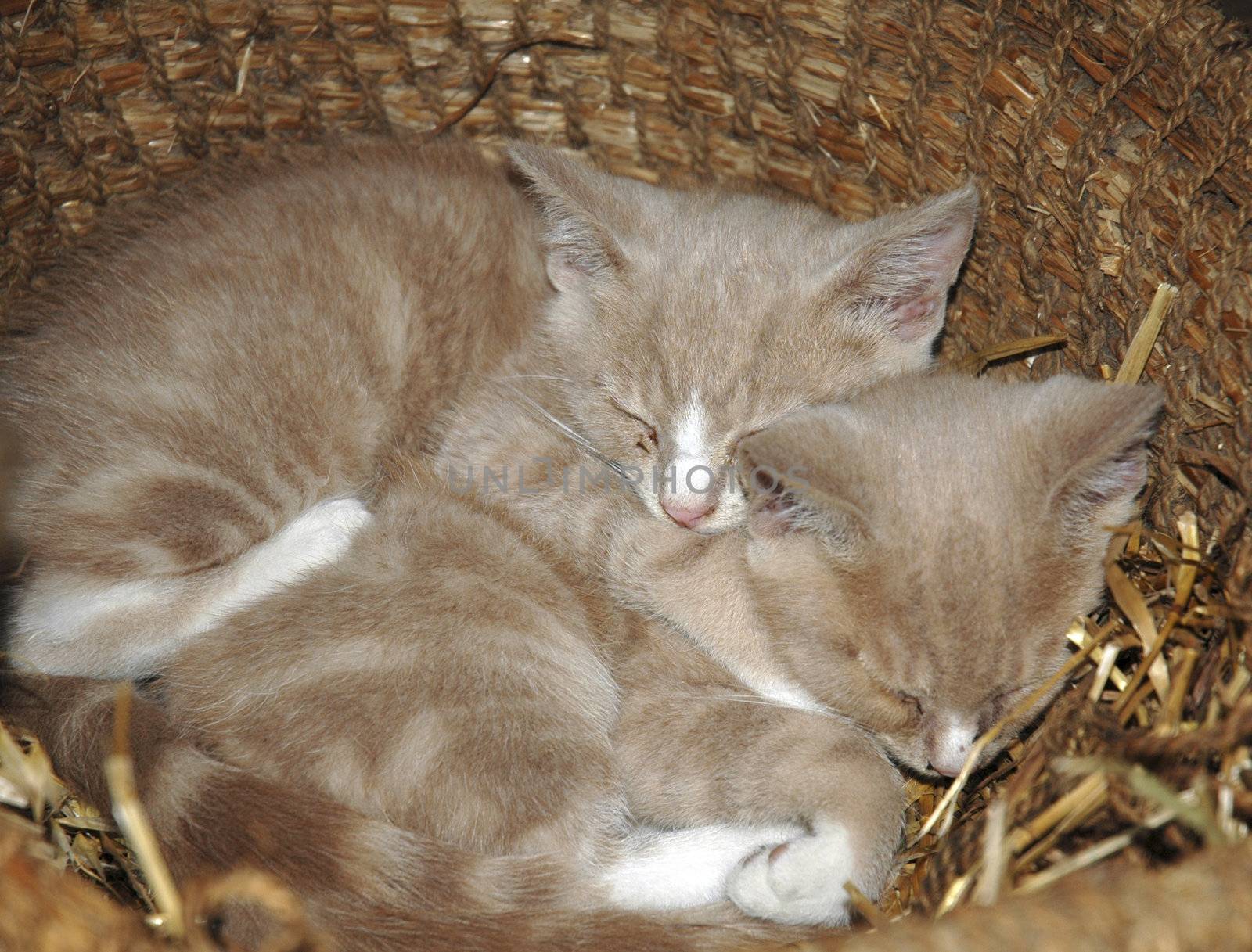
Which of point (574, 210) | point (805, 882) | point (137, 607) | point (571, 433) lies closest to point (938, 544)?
point (805, 882)

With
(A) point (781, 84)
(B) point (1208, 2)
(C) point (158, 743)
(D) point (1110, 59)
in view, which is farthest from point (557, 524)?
(B) point (1208, 2)

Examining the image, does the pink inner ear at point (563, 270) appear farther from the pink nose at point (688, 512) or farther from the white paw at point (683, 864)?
the white paw at point (683, 864)

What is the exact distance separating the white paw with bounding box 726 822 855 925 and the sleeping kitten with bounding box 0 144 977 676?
52 centimetres

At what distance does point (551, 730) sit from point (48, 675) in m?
0.86

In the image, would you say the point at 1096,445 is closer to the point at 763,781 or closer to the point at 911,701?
the point at 911,701

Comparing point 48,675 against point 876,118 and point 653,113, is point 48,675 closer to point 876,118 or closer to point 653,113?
point 653,113

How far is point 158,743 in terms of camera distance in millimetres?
1595

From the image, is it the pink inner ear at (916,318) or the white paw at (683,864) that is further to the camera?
the pink inner ear at (916,318)

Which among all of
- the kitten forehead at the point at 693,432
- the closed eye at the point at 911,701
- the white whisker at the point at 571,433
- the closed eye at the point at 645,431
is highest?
the kitten forehead at the point at 693,432

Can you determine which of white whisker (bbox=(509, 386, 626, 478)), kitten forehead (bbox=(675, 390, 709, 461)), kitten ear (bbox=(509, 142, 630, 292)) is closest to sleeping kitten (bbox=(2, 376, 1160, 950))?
kitten forehead (bbox=(675, 390, 709, 461))

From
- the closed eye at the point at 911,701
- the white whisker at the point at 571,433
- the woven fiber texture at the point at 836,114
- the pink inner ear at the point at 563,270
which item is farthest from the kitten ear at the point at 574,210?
the closed eye at the point at 911,701

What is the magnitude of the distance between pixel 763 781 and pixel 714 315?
0.81 metres

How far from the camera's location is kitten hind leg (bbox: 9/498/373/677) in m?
1.84

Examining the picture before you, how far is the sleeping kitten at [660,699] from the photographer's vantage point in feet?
4.86
